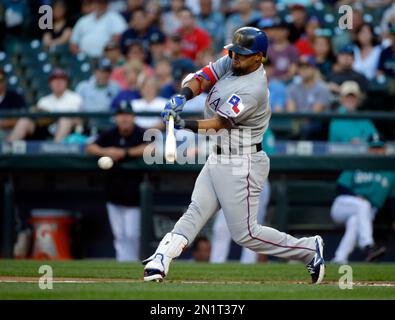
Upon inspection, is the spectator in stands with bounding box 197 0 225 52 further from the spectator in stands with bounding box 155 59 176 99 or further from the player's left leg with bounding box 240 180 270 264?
the player's left leg with bounding box 240 180 270 264

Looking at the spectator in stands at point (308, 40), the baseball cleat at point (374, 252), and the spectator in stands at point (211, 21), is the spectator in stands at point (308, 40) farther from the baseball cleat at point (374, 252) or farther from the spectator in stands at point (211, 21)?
the baseball cleat at point (374, 252)

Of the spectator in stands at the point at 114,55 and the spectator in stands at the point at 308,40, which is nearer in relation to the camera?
the spectator in stands at the point at 308,40

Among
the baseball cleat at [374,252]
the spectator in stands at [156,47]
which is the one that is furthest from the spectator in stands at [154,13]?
the baseball cleat at [374,252]

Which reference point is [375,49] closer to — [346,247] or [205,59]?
[205,59]

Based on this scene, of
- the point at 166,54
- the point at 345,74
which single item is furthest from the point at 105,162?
the point at 345,74
